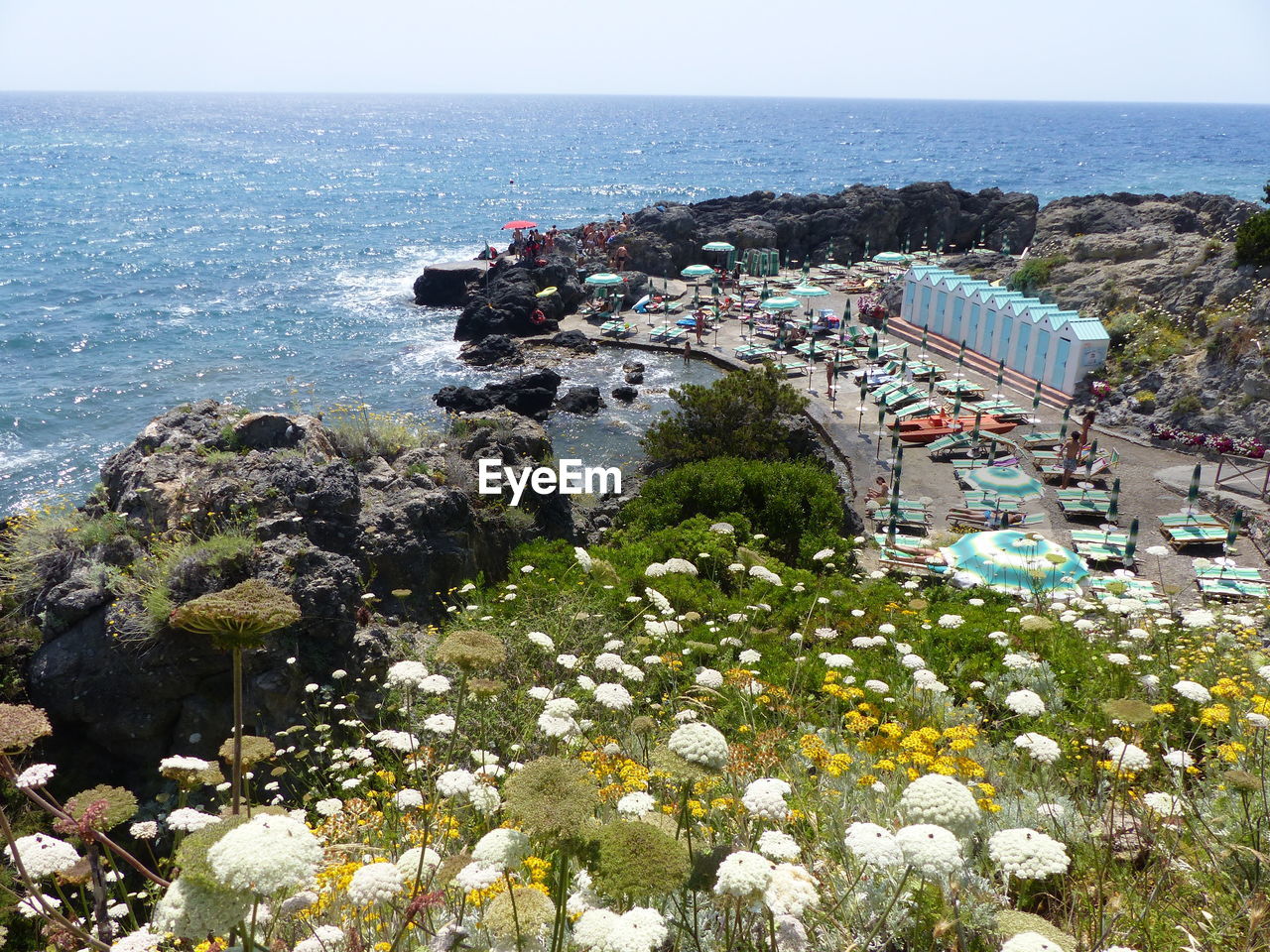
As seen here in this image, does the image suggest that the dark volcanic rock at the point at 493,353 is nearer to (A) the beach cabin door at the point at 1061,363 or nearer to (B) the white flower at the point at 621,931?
(A) the beach cabin door at the point at 1061,363

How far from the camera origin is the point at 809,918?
3172 millimetres

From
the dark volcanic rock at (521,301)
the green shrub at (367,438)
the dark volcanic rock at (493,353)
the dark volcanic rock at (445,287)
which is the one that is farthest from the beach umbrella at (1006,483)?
the dark volcanic rock at (445,287)

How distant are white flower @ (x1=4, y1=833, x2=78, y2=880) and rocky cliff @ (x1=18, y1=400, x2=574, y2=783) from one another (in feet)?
14.6

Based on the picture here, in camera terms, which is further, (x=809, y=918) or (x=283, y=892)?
(x=809, y=918)

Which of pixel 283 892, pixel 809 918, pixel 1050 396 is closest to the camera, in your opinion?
pixel 283 892

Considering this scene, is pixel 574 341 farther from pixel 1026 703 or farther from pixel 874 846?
pixel 874 846

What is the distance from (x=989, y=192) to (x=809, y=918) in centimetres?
6042

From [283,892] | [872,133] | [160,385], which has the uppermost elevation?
[872,133]

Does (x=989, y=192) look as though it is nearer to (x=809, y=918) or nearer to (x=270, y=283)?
(x=270, y=283)

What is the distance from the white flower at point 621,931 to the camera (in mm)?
2184

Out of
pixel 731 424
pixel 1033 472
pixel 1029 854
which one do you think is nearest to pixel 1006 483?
pixel 1033 472

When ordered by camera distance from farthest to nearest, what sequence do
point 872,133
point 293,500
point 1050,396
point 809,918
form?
point 872,133 → point 1050,396 → point 293,500 → point 809,918

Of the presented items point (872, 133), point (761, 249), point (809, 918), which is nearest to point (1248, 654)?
point (809, 918)

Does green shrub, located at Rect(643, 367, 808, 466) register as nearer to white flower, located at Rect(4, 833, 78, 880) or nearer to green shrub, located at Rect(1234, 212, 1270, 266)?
white flower, located at Rect(4, 833, 78, 880)
